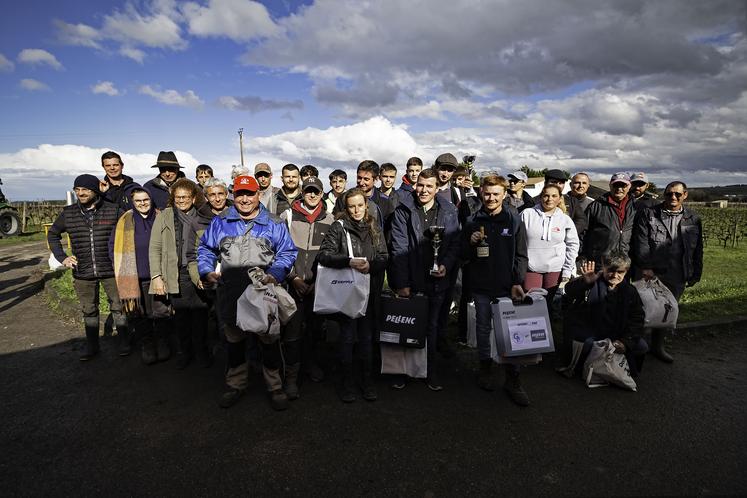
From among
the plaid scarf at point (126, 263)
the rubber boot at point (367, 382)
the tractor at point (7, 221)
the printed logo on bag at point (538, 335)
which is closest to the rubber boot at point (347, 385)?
the rubber boot at point (367, 382)

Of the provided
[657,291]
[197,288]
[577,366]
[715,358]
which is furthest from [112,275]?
[715,358]

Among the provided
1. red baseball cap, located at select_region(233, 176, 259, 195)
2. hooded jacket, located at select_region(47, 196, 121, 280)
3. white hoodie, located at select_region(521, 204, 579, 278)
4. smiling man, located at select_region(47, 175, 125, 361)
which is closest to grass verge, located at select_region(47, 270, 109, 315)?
smiling man, located at select_region(47, 175, 125, 361)

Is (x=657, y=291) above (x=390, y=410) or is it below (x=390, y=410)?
above

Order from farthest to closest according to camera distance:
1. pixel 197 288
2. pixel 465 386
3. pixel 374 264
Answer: pixel 197 288 < pixel 465 386 < pixel 374 264

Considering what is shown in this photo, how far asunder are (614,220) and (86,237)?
6779mm

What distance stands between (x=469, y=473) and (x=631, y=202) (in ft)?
14.0

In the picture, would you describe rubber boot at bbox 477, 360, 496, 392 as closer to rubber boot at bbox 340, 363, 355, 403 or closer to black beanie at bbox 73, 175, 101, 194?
rubber boot at bbox 340, 363, 355, 403

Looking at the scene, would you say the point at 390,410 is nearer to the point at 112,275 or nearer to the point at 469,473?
the point at 469,473

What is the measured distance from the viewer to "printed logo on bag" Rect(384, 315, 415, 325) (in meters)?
4.00

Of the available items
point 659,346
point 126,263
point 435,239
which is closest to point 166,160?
point 126,263

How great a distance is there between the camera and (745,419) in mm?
3627

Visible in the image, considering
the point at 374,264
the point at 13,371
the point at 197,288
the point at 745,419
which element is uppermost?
the point at 374,264

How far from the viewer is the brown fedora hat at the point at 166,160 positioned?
5.73 metres

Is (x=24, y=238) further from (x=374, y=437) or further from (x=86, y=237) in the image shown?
(x=374, y=437)
